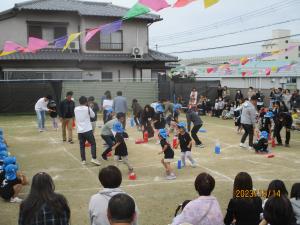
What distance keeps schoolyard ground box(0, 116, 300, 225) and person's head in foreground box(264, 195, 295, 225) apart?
8.96ft

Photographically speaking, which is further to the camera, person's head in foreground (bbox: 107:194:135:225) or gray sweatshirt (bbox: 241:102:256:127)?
gray sweatshirt (bbox: 241:102:256:127)

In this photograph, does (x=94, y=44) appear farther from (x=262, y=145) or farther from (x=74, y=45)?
(x=262, y=145)

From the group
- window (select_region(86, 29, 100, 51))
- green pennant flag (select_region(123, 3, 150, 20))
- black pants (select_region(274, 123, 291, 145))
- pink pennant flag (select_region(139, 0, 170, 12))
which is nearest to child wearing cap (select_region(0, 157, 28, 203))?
pink pennant flag (select_region(139, 0, 170, 12))

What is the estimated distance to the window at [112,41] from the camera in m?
28.8

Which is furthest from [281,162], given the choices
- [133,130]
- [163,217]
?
[133,130]

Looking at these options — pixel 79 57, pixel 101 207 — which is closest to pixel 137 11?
pixel 101 207

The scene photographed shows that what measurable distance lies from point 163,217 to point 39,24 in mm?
22960

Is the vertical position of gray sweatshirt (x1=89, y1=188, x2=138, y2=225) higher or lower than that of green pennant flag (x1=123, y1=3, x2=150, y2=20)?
lower

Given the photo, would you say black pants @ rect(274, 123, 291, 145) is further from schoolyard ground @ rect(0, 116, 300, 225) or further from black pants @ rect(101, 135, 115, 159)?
black pants @ rect(101, 135, 115, 159)

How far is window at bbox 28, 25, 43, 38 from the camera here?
26.8 metres

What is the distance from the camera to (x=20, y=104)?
23875 millimetres

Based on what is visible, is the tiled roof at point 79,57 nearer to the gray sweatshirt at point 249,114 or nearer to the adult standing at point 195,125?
the adult standing at point 195,125

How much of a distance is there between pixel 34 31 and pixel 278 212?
25415 mm

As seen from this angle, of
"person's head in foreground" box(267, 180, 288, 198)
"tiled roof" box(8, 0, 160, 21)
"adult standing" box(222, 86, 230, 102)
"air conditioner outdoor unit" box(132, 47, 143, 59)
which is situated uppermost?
"tiled roof" box(8, 0, 160, 21)
